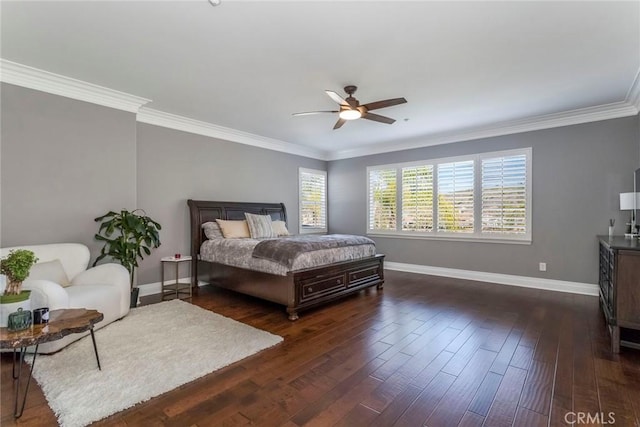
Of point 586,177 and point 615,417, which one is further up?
point 586,177

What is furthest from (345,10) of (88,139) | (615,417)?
(88,139)

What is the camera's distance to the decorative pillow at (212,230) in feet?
16.5

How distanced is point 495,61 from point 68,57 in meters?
4.27

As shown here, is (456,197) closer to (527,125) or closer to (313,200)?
(527,125)

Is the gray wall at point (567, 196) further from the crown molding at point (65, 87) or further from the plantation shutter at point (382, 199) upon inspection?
the crown molding at point (65, 87)

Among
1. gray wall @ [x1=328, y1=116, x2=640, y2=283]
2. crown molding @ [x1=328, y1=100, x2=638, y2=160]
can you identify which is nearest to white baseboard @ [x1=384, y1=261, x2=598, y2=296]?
gray wall @ [x1=328, y1=116, x2=640, y2=283]

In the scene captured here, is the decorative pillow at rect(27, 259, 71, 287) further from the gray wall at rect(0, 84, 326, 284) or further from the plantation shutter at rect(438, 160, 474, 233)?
the plantation shutter at rect(438, 160, 474, 233)

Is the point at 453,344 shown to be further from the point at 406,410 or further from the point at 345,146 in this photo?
the point at 345,146

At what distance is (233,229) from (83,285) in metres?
2.22

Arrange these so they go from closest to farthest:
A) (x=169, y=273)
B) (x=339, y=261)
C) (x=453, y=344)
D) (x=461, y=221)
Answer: (x=453, y=344) < (x=339, y=261) < (x=169, y=273) < (x=461, y=221)

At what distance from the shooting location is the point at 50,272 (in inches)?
120

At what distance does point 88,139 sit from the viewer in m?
3.84

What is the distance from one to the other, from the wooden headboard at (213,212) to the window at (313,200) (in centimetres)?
109

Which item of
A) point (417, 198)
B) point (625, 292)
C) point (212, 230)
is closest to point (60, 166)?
point (212, 230)
